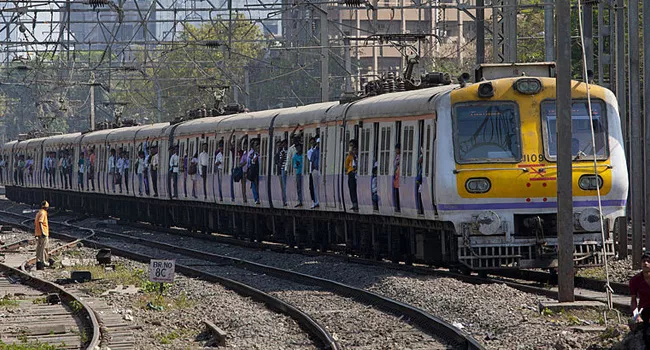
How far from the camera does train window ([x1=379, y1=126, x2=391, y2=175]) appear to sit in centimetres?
2047

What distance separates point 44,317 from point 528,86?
6979 millimetres

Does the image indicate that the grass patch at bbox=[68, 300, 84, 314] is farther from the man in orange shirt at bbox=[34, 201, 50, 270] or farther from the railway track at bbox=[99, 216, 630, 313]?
the man in orange shirt at bbox=[34, 201, 50, 270]

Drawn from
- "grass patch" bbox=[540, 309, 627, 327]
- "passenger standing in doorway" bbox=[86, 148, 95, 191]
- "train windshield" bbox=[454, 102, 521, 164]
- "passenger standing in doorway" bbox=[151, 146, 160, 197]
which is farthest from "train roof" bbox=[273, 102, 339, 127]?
"passenger standing in doorway" bbox=[86, 148, 95, 191]

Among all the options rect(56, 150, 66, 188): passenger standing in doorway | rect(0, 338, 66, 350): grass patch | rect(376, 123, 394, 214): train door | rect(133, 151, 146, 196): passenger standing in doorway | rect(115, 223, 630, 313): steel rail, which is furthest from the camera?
rect(56, 150, 66, 188): passenger standing in doorway

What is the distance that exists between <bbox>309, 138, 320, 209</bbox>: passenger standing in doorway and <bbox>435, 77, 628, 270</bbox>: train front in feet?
22.3

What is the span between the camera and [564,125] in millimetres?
14508

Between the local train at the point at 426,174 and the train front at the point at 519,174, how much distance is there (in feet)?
0.04

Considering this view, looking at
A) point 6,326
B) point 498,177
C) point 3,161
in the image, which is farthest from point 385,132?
point 3,161

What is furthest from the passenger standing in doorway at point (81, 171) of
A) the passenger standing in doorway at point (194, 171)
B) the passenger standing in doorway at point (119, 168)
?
the passenger standing in doorway at point (194, 171)

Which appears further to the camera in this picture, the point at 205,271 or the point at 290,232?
the point at 290,232

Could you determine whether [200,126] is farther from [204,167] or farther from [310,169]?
[310,169]

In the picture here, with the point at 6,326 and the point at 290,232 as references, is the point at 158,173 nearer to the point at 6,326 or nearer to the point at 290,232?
the point at 290,232

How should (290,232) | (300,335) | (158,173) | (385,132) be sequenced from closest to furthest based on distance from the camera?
(300,335), (385,132), (290,232), (158,173)

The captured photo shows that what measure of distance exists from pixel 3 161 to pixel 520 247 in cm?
5144
